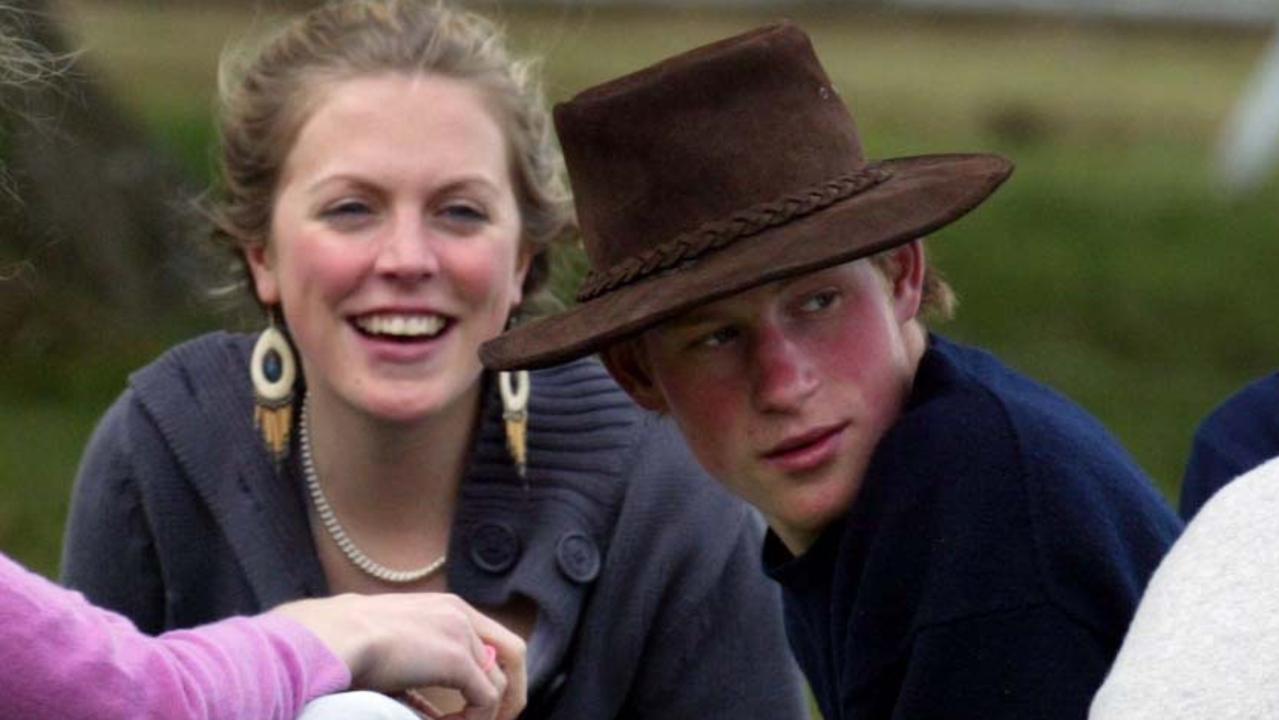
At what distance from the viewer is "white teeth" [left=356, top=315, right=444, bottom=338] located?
4004mm

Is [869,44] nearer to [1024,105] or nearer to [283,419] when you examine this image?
[1024,105]

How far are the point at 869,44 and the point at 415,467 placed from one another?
1248 cm

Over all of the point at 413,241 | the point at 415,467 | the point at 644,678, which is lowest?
the point at 644,678

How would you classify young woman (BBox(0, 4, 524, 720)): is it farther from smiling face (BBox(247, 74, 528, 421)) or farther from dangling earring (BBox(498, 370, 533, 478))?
dangling earring (BBox(498, 370, 533, 478))

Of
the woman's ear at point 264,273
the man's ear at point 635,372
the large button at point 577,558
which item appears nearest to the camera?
the man's ear at point 635,372

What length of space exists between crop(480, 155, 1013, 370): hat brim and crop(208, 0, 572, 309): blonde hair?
1019 millimetres

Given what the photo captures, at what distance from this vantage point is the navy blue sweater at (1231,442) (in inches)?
159

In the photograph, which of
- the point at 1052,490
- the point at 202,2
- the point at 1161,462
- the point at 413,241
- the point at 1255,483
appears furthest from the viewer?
the point at 202,2

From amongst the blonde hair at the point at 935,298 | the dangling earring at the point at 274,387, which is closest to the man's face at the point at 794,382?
the blonde hair at the point at 935,298

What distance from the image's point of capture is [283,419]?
166 inches

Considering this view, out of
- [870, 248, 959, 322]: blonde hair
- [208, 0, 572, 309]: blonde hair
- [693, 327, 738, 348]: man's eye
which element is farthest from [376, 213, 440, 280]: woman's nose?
[693, 327, 738, 348]: man's eye

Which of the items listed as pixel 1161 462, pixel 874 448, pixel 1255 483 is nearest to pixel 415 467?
pixel 874 448

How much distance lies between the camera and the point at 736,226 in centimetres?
311

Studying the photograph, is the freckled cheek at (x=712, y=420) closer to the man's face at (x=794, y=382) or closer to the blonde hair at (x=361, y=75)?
the man's face at (x=794, y=382)
